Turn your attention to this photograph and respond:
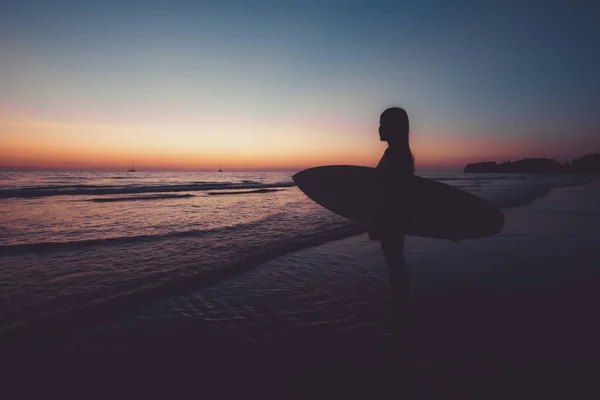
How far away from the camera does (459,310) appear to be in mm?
3834

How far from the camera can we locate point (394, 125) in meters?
3.19

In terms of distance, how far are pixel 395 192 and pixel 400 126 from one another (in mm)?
697

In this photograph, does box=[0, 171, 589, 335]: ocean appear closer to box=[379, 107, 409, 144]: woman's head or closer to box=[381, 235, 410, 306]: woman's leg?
box=[381, 235, 410, 306]: woman's leg

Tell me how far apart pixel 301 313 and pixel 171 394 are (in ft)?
5.75

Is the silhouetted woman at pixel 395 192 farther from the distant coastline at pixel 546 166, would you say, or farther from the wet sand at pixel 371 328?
the distant coastline at pixel 546 166

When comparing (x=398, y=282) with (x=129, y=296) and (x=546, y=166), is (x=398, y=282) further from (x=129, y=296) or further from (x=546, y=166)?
(x=546, y=166)

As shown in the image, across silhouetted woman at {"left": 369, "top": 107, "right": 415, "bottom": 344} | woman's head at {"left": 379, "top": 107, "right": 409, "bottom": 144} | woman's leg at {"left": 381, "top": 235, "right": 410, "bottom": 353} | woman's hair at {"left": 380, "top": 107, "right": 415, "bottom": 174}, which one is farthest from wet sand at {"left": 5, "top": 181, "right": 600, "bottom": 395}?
woman's head at {"left": 379, "top": 107, "right": 409, "bottom": 144}

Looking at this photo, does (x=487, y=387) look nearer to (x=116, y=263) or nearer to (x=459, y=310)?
A: (x=459, y=310)

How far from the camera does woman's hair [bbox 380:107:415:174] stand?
318 cm

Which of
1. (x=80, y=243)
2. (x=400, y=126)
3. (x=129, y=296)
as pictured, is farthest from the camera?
(x=80, y=243)

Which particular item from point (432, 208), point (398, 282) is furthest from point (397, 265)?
point (432, 208)

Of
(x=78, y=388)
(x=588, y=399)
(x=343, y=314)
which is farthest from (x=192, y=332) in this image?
(x=588, y=399)

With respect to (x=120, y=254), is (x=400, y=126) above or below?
→ above

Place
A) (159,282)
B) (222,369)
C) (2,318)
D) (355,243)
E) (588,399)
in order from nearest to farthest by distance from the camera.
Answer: (588,399), (222,369), (2,318), (159,282), (355,243)
